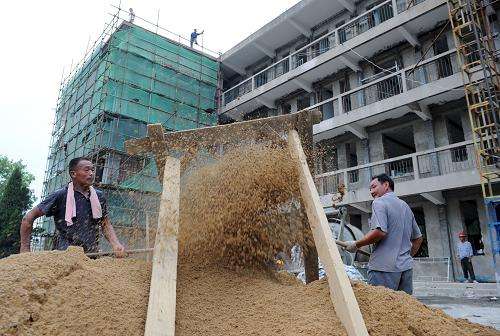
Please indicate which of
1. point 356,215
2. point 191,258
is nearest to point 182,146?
point 191,258

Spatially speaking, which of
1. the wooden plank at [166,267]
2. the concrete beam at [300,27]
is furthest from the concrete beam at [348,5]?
the wooden plank at [166,267]

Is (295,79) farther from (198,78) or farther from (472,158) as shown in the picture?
(472,158)

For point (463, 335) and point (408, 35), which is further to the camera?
point (408, 35)

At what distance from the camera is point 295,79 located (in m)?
17.2

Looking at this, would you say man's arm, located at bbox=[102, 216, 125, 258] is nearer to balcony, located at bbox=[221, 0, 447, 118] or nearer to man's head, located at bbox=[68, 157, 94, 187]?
man's head, located at bbox=[68, 157, 94, 187]

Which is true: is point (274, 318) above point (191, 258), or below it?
below

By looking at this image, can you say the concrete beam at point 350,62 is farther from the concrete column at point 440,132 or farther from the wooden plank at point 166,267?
the wooden plank at point 166,267

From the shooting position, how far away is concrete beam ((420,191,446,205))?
12.5m

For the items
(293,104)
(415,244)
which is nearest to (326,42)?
(293,104)

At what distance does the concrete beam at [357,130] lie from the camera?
1493 cm

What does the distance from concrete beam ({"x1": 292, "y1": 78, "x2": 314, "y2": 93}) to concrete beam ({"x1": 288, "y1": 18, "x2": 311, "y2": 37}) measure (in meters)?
2.75

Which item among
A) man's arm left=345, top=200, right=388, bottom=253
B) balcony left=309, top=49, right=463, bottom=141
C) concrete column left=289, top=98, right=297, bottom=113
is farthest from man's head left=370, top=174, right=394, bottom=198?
concrete column left=289, top=98, right=297, bottom=113

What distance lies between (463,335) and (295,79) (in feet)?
52.6

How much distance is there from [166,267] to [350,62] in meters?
15.4
